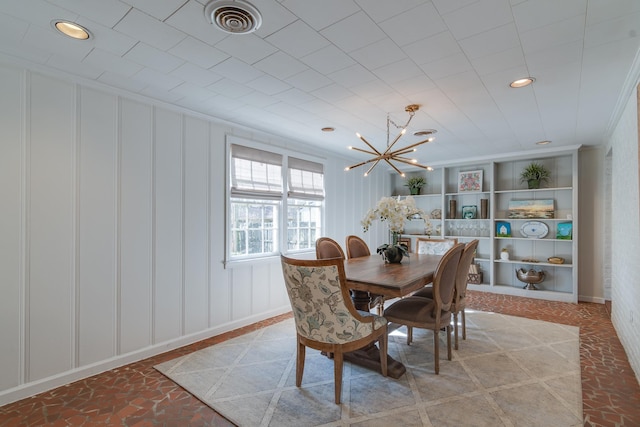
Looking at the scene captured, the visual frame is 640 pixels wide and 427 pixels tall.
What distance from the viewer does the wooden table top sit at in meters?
2.32

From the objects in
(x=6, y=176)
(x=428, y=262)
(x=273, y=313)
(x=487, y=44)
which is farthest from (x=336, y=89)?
(x=273, y=313)

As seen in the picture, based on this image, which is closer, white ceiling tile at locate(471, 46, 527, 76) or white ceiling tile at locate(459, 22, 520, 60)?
white ceiling tile at locate(459, 22, 520, 60)

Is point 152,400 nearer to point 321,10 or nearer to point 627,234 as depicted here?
point 321,10

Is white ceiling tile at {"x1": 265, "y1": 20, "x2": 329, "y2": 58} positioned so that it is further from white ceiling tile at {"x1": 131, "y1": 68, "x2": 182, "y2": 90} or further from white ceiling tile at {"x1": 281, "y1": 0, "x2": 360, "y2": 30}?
white ceiling tile at {"x1": 131, "y1": 68, "x2": 182, "y2": 90}

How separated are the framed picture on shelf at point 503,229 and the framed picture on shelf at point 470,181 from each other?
2.33 feet

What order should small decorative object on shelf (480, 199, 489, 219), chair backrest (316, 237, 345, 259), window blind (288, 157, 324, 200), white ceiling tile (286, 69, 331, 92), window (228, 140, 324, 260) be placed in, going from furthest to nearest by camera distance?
small decorative object on shelf (480, 199, 489, 219), window blind (288, 157, 324, 200), window (228, 140, 324, 260), chair backrest (316, 237, 345, 259), white ceiling tile (286, 69, 331, 92)

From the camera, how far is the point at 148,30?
6.24 feet

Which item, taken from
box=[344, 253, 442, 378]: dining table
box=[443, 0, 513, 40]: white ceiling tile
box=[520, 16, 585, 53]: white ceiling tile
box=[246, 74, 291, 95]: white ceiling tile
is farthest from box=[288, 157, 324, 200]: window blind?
box=[520, 16, 585, 53]: white ceiling tile

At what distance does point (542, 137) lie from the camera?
4344 mm

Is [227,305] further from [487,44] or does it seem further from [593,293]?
[593,293]

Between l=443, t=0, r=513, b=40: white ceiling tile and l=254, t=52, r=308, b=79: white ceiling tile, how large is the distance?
3.35ft

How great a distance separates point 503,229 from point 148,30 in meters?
5.77

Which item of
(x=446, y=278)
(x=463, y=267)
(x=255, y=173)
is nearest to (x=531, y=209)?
(x=463, y=267)

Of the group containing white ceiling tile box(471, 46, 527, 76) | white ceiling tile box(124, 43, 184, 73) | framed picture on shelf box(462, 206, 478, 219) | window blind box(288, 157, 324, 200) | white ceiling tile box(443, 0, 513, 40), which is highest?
white ceiling tile box(124, 43, 184, 73)
